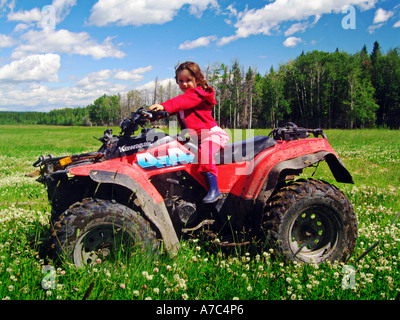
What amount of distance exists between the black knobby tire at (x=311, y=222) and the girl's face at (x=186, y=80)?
1.76 metres

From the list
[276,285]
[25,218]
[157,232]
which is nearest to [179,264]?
[157,232]

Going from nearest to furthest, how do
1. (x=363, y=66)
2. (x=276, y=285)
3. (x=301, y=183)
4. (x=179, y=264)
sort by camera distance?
(x=276, y=285) < (x=179, y=264) < (x=301, y=183) < (x=363, y=66)

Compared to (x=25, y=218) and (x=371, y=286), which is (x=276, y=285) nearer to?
(x=371, y=286)

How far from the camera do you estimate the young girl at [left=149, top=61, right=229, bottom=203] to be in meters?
3.79

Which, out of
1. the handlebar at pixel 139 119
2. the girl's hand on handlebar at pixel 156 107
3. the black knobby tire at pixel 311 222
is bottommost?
the black knobby tire at pixel 311 222

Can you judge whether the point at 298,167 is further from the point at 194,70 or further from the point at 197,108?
the point at 194,70

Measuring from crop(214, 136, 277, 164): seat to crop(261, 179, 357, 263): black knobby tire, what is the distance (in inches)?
23.1

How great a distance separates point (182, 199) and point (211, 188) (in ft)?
1.30

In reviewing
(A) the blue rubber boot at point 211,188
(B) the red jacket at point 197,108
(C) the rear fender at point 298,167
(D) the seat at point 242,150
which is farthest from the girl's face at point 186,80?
(C) the rear fender at point 298,167

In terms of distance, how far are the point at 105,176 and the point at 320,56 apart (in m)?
86.7

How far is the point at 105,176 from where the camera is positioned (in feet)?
11.0

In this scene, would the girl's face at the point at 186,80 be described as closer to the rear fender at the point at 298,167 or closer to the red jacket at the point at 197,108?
the red jacket at the point at 197,108

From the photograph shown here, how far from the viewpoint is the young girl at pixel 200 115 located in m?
3.79

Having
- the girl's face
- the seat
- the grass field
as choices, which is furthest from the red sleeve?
the grass field
